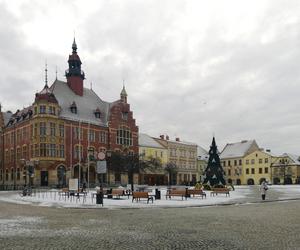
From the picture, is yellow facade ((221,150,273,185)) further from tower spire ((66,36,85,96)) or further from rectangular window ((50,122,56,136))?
rectangular window ((50,122,56,136))

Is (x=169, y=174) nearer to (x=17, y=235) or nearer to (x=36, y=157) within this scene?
(x=36, y=157)

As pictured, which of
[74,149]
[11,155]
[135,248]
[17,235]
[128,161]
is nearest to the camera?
[135,248]

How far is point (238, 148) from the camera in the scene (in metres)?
128

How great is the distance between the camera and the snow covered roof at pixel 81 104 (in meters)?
82.8

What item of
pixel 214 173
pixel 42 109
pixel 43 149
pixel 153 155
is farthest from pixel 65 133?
pixel 214 173

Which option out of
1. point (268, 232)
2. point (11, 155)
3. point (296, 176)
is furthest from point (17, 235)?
point (296, 176)

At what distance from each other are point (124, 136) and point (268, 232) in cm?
7711

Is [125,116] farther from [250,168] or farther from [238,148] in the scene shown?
[238,148]

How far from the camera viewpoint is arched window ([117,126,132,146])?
9006 centimetres

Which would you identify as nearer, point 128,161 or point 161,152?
point 128,161

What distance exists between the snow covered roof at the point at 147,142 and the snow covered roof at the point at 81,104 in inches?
592

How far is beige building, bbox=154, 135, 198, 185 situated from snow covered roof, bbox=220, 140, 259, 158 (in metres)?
13.6

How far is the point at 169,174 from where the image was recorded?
103 metres

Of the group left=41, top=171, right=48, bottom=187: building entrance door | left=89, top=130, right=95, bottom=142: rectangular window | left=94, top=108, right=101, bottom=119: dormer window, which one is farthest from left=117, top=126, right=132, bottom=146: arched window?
left=41, top=171, right=48, bottom=187: building entrance door
